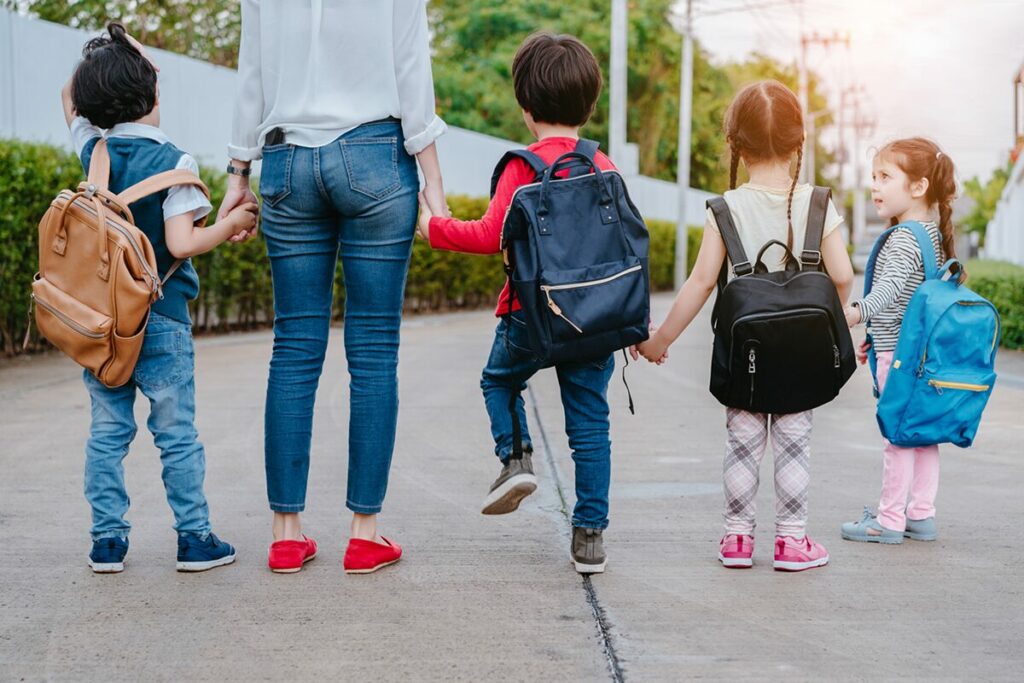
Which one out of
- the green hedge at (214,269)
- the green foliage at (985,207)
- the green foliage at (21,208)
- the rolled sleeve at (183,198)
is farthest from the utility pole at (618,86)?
the green foliage at (985,207)

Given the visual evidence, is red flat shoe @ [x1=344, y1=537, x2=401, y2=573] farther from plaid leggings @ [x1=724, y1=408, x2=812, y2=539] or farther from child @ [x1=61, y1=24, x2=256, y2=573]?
plaid leggings @ [x1=724, y1=408, x2=812, y2=539]

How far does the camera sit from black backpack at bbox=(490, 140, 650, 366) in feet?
11.0

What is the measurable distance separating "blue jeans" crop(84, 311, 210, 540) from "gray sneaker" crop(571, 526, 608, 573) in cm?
112

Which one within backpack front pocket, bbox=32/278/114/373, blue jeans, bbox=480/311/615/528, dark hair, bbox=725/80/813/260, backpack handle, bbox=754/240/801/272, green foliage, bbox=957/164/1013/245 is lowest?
green foliage, bbox=957/164/1013/245

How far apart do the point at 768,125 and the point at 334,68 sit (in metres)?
1.28

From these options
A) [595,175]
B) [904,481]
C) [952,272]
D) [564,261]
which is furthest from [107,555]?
[952,272]

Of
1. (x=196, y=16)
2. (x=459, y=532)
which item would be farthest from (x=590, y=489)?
(x=196, y=16)

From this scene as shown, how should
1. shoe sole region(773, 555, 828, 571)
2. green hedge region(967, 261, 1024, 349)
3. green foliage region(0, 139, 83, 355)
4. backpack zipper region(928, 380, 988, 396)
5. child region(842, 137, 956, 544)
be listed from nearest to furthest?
shoe sole region(773, 555, 828, 571)
backpack zipper region(928, 380, 988, 396)
child region(842, 137, 956, 544)
green foliage region(0, 139, 83, 355)
green hedge region(967, 261, 1024, 349)

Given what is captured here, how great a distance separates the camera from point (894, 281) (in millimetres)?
3994

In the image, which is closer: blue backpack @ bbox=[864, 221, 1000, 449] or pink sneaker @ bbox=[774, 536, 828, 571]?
pink sneaker @ bbox=[774, 536, 828, 571]

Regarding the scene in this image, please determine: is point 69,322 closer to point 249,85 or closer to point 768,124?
point 249,85

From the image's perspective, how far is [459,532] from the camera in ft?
13.7

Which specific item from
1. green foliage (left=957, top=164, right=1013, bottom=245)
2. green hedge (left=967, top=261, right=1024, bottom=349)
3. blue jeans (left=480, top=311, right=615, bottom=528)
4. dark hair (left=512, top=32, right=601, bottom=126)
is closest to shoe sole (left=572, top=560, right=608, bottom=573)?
→ blue jeans (left=480, top=311, right=615, bottom=528)

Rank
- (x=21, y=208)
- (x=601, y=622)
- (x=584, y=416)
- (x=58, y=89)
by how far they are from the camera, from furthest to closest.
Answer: (x=58, y=89), (x=21, y=208), (x=584, y=416), (x=601, y=622)
